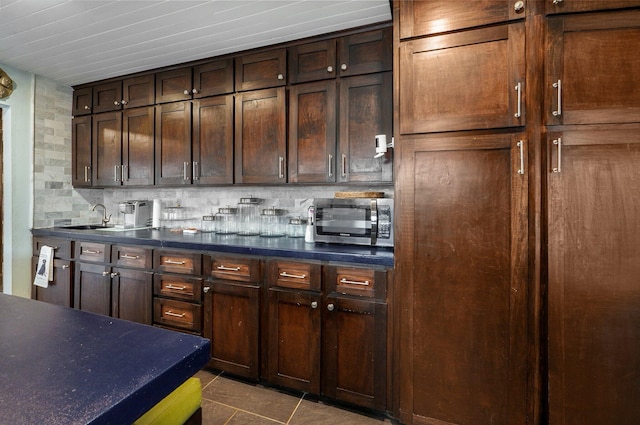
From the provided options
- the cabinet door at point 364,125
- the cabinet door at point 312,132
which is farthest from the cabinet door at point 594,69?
the cabinet door at point 312,132

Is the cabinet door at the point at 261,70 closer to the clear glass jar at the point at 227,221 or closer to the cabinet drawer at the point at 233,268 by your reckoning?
the clear glass jar at the point at 227,221

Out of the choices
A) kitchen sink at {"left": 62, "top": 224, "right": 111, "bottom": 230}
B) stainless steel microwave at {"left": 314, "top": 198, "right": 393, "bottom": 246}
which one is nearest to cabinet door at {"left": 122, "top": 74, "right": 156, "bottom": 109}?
kitchen sink at {"left": 62, "top": 224, "right": 111, "bottom": 230}

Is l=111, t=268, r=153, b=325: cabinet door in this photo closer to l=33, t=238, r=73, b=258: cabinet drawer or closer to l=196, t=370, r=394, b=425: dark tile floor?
l=33, t=238, r=73, b=258: cabinet drawer

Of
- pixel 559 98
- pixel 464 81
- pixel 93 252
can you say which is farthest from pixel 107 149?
pixel 559 98

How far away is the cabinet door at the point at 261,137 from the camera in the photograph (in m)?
2.43

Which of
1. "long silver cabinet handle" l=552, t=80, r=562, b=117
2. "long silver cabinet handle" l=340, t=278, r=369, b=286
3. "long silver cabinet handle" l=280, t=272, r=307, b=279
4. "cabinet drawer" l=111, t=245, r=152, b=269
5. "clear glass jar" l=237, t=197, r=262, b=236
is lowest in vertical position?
"long silver cabinet handle" l=340, t=278, r=369, b=286

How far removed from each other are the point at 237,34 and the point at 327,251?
1712 mm

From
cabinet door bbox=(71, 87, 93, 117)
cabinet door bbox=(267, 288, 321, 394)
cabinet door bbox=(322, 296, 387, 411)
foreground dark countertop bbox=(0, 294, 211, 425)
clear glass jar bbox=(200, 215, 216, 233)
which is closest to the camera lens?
foreground dark countertop bbox=(0, 294, 211, 425)

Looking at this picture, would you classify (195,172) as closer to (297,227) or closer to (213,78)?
(213,78)

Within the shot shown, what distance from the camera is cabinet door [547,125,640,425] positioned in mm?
1381

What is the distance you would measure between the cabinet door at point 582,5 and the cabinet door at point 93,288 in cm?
334

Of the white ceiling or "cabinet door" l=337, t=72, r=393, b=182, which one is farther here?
"cabinet door" l=337, t=72, r=393, b=182

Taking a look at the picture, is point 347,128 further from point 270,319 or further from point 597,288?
point 597,288

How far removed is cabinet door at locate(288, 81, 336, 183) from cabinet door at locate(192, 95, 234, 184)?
0.57 meters
